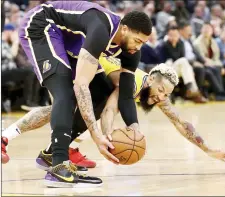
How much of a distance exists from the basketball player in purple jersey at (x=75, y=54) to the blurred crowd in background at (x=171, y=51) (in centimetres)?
649

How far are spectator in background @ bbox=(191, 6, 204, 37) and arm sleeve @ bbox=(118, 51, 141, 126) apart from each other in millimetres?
11535

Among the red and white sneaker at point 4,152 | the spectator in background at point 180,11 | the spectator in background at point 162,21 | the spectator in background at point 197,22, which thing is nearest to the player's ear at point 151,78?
the red and white sneaker at point 4,152

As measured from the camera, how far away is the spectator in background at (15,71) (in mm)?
12383

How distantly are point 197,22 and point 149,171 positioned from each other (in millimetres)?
11603

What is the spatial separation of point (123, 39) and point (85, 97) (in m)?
0.63

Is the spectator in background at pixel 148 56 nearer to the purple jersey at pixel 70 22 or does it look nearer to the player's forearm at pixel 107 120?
the purple jersey at pixel 70 22

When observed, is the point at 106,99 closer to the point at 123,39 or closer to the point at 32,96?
the point at 123,39

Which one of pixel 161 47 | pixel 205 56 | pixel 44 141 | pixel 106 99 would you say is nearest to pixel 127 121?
pixel 106 99

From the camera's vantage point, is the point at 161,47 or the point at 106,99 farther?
the point at 161,47

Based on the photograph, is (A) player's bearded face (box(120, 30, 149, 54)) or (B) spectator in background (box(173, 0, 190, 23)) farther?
(B) spectator in background (box(173, 0, 190, 23))

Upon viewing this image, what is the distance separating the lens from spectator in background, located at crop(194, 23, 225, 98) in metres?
15.8

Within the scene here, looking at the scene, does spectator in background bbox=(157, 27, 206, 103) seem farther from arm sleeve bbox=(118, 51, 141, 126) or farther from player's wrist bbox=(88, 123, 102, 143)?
player's wrist bbox=(88, 123, 102, 143)

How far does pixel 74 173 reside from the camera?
5.41m

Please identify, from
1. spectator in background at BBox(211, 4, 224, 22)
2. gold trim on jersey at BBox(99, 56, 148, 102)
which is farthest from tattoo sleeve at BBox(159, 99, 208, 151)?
spectator in background at BBox(211, 4, 224, 22)
